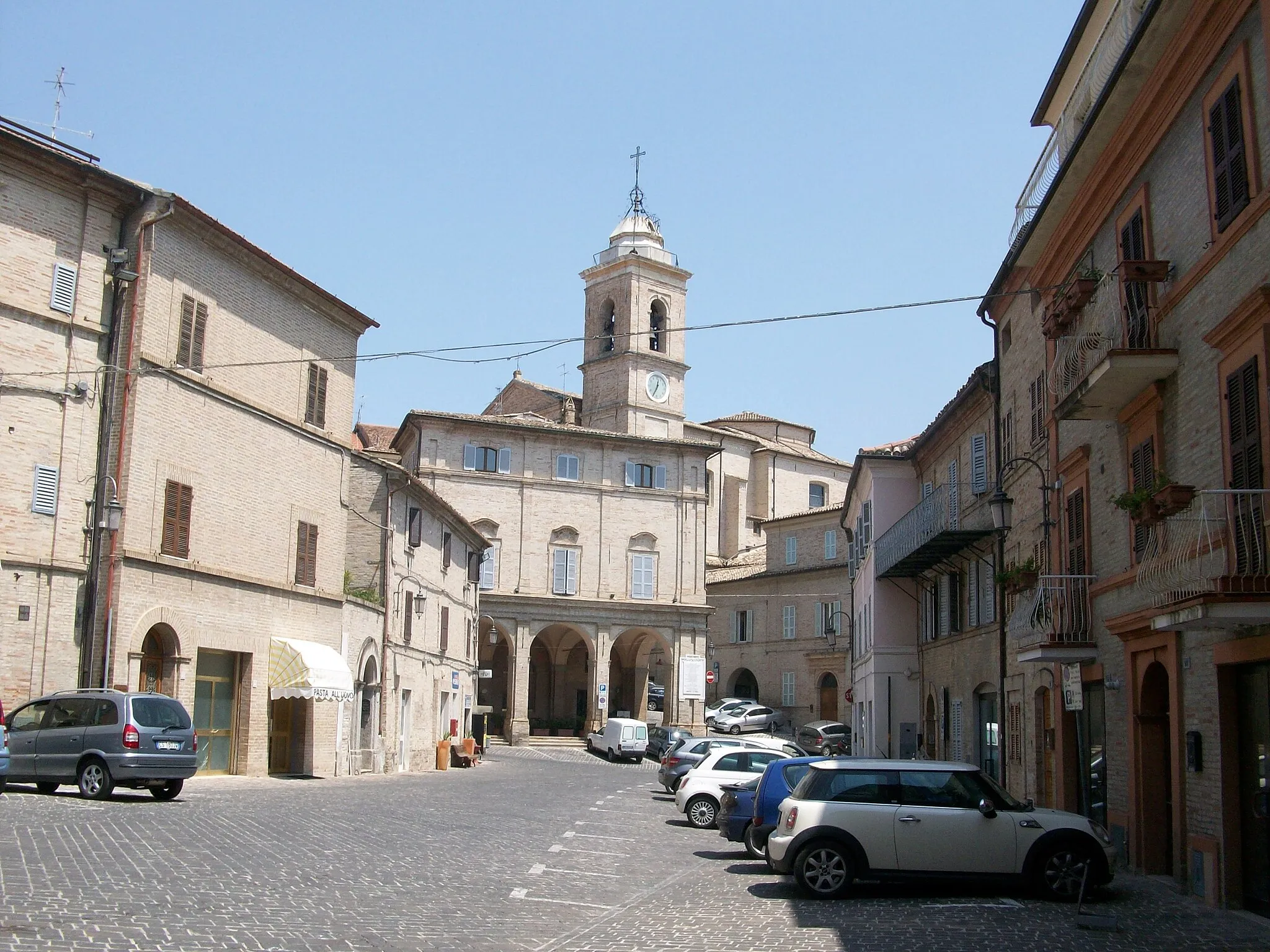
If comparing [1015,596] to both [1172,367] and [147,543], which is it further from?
[147,543]

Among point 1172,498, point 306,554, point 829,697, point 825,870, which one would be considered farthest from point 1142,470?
point 829,697

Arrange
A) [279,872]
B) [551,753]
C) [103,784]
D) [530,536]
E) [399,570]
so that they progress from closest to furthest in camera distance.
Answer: [279,872] → [103,784] → [399,570] → [551,753] → [530,536]

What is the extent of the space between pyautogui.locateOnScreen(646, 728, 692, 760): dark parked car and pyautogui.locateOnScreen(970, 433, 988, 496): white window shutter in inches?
750

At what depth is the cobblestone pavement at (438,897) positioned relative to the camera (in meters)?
10.1

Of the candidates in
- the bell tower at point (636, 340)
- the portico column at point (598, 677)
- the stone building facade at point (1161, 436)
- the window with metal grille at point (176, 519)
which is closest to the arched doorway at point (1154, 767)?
the stone building facade at point (1161, 436)

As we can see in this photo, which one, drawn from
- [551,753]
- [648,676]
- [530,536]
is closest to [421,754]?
[551,753]

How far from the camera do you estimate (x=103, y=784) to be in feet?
64.1

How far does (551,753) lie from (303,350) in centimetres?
2750

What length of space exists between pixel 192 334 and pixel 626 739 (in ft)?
91.4

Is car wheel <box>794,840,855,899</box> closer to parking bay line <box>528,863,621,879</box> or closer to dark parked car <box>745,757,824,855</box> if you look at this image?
parking bay line <box>528,863,621,879</box>

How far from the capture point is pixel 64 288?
77.5 ft

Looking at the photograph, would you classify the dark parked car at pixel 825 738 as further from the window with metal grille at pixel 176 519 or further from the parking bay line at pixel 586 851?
the parking bay line at pixel 586 851

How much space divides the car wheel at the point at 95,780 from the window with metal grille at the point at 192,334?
947 cm

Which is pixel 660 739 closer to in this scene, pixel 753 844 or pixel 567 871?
pixel 753 844
